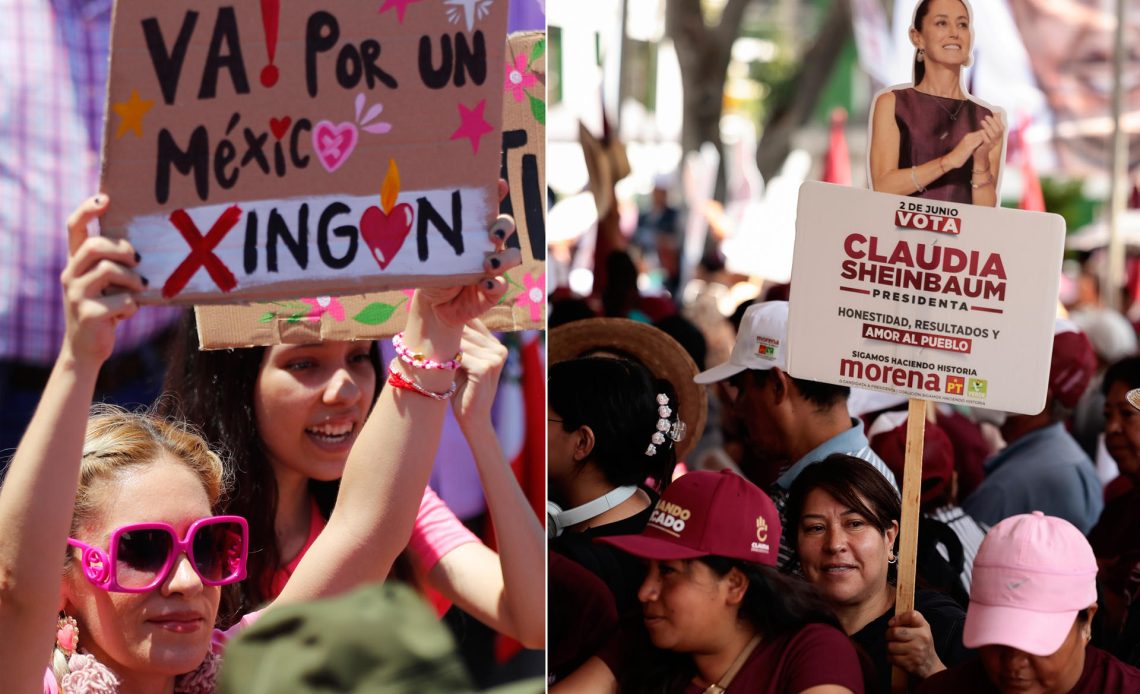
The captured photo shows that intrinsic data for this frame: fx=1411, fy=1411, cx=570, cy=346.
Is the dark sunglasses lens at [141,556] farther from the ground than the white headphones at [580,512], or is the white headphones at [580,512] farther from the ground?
the dark sunglasses lens at [141,556]

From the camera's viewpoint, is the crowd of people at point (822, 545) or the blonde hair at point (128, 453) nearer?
the blonde hair at point (128, 453)

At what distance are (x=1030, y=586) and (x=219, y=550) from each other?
4.88ft

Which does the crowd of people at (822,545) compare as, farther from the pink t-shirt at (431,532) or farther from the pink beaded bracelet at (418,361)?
the pink beaded bracelet at (418,361)

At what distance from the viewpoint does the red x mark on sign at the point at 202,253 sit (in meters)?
2.14

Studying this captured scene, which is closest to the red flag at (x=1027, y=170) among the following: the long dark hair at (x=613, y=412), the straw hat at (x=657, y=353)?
the straw hat at (x=657, y=353)

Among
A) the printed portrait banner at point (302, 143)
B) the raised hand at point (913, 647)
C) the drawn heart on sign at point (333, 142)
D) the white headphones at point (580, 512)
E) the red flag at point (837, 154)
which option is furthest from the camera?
the red flag at point (837, 154)

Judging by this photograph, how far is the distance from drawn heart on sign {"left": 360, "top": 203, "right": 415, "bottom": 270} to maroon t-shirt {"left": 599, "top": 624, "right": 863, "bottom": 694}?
1043 mm

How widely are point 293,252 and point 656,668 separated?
111 cm

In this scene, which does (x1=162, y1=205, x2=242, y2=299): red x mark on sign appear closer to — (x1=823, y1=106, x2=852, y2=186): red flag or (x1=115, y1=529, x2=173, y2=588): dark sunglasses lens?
(x1=115, y1=529, x2=173, y2=588): dark sunglasses lens

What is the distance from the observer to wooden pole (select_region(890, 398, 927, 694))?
A: 294cm

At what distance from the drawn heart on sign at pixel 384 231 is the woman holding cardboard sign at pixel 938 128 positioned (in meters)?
1.34

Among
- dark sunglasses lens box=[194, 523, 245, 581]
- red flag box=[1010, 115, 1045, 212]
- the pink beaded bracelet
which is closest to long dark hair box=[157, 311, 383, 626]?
dark sunglasses lens box=[194, 523, 245, 581]

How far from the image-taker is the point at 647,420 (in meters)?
3.26

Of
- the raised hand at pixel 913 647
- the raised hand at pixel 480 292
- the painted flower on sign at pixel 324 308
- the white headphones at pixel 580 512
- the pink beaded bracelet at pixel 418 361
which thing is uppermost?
the raised hand at pixel 480 292
